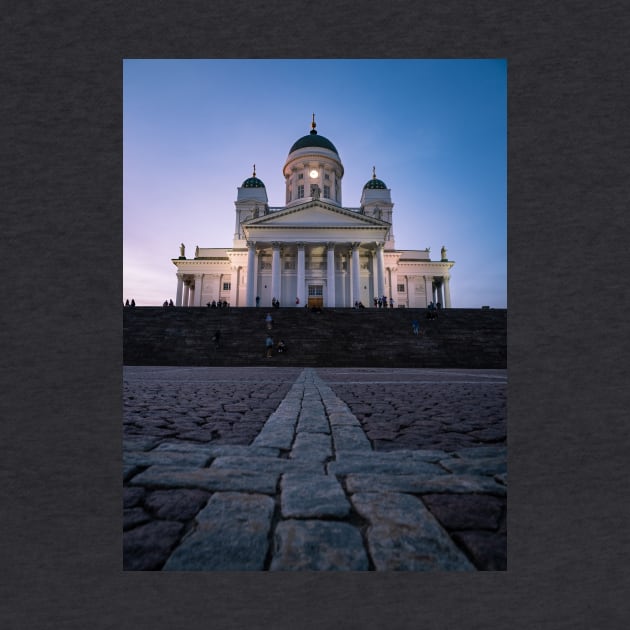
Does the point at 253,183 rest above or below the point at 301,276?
above

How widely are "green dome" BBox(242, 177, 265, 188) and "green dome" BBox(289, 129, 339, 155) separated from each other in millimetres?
7104

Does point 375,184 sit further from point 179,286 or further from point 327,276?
point 179,286

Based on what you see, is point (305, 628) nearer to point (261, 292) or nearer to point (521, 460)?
point (521, 460)

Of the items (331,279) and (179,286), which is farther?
(179,286)

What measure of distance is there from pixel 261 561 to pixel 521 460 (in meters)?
1.11

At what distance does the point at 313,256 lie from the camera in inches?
1512

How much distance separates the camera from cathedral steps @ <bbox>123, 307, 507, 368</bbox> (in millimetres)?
15148

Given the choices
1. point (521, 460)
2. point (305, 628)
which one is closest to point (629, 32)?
point (521, 460)

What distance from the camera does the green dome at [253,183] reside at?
50.6 metres

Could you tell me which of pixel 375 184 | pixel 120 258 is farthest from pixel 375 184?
pixel 120 258

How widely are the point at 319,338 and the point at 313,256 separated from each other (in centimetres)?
2229

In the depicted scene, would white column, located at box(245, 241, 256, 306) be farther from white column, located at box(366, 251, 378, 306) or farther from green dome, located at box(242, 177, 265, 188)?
green dome, located at box(242, 177, 265, 188)

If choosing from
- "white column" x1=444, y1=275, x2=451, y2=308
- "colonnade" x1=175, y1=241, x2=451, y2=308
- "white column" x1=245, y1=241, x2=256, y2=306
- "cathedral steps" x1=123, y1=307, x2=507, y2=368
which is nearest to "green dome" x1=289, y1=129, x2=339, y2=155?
"colonnade" x1=175, y1=241, x2=451, y2=308

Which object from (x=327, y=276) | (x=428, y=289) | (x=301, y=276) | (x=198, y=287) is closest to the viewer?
(x=301, y=276)
